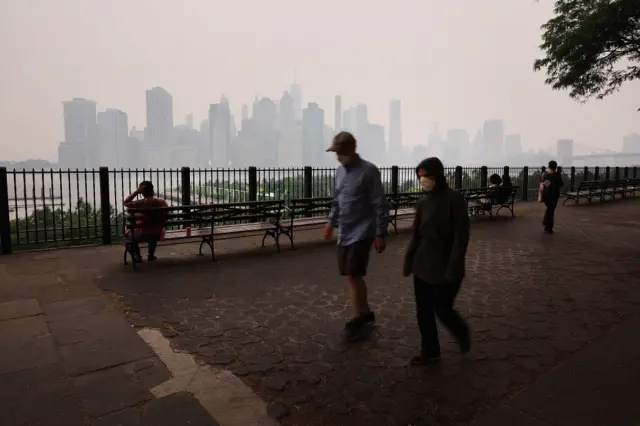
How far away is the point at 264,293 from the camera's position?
5.61 m

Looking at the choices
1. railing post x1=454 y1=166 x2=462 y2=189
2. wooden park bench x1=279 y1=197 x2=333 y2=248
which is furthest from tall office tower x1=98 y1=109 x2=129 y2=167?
wooden park bench x1=279 y1=197 x2=333 y2=248

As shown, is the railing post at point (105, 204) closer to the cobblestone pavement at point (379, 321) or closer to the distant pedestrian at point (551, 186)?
the cobblestone pavement at point (379, 321)

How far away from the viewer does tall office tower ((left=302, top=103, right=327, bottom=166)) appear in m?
39.3

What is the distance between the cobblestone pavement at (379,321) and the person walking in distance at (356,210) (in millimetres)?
630

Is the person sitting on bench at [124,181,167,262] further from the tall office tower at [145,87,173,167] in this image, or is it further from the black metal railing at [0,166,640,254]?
the tall office tower at [145,87,173,167]

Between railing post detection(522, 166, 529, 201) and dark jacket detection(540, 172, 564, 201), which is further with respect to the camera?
railing post detection(522, 166, 529, 201)

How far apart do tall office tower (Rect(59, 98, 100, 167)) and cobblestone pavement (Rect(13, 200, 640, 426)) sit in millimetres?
17726

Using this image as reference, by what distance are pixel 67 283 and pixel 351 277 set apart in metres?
4.06

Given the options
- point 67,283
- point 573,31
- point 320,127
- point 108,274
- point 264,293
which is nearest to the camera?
point 264,293

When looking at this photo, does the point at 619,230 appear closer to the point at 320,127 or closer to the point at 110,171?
the point at 110,171

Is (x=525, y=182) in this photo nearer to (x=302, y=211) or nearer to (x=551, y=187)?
(x=551, y=187)

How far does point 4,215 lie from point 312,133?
35972 mm

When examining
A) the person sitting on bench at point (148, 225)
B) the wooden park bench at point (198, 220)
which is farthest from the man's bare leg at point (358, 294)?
the person sitting on bench at point (148, 225)

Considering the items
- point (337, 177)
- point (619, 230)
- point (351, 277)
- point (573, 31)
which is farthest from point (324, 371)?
point (573, 31)
